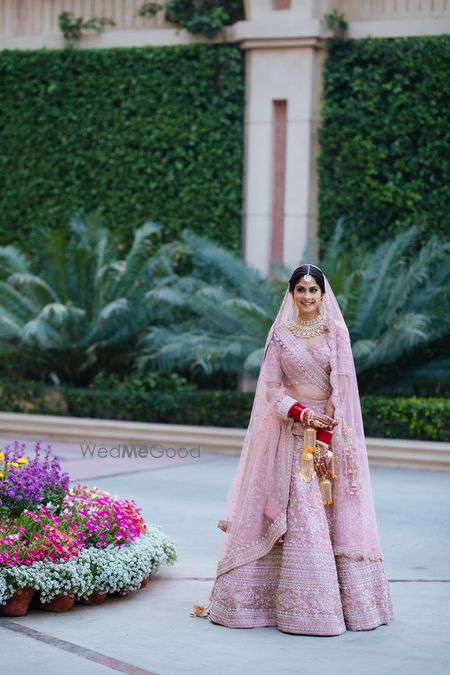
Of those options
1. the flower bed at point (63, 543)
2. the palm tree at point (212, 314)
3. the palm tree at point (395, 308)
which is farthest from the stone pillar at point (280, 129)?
the flower bed at point (63, 543)

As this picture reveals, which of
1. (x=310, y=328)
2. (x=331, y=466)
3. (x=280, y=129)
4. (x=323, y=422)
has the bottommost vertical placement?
(x=331, y=466)

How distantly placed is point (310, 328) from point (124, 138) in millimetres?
10334

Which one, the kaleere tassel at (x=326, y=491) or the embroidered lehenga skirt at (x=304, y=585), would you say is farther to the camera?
the kaleere tassel at (x=326, y=491)

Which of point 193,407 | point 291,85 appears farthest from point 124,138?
point 193,407

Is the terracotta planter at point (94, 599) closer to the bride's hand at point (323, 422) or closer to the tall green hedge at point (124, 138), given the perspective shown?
the bride's hand at point (323, 422)

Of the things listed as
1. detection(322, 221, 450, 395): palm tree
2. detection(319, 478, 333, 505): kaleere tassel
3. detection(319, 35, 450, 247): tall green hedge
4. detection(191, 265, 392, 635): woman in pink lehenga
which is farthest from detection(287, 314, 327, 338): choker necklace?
detection(319, 35, 450, 247): tall green hedge

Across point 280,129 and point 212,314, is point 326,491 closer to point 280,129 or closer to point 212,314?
point 212,314

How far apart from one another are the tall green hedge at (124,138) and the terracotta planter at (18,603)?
31.4 ft

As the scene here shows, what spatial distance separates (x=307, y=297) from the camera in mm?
6172

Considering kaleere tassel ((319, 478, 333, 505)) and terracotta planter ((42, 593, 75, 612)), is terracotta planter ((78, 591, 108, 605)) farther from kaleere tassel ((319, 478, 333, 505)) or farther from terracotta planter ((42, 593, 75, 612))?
kaleere tassel ((319, 478, 333, 505))

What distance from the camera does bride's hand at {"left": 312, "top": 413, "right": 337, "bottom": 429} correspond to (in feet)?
19.6

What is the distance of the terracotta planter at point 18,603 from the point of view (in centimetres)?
612

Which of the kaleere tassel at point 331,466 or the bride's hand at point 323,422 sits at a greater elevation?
the bride's hand at point 323,422

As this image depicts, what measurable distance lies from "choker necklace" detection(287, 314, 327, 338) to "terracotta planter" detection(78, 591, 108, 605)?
1.82m
